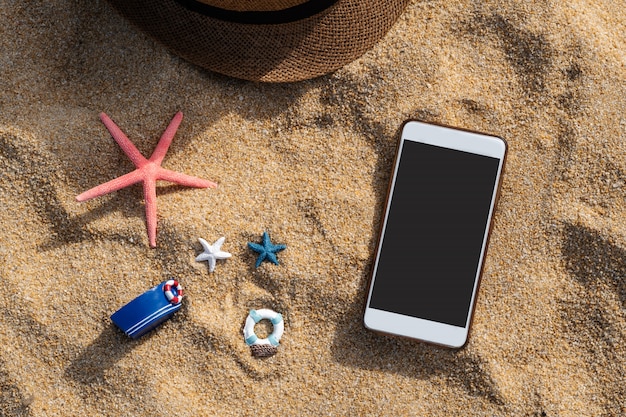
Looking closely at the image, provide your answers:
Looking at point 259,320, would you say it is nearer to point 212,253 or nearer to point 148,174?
point 212,253

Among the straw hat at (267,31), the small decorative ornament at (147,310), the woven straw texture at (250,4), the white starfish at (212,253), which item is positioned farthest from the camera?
the white starfish at (212,253)

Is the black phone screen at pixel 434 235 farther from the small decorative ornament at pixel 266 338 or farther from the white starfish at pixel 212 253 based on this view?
the white starfish at pixel 212 253

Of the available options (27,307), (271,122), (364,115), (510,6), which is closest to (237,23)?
(271,122)

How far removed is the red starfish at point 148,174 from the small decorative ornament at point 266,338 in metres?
0.51

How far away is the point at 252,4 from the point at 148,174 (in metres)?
0.78

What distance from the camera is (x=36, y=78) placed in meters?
2.47

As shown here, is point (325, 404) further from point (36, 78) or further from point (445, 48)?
point (36, 78)

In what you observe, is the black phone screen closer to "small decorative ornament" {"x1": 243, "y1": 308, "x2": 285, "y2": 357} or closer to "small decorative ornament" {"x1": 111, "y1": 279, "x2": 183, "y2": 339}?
"small decorative ornament" {"x1": 243, "y1": 308, "x2": 285, "y2": 357}

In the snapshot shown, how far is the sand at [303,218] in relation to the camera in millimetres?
2465

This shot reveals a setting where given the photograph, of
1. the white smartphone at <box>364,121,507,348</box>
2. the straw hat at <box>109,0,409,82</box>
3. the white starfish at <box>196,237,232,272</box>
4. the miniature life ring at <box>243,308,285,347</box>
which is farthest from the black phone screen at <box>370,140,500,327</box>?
the white starfish at <box>196,237,232,272</box>

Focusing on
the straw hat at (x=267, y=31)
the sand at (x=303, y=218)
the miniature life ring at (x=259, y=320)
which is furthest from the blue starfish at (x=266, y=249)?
the straw hat at (x=267, y=31)

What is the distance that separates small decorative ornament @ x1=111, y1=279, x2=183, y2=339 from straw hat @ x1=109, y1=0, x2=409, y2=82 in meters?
0.87

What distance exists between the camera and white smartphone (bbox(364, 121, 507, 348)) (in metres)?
2.46

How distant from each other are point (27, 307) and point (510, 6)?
2.32m
